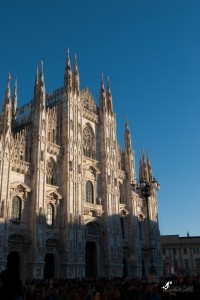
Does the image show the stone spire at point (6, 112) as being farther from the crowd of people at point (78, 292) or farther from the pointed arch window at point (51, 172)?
the crowd of people at point (78, 292)

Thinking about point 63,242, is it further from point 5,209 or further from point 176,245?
point 176,245

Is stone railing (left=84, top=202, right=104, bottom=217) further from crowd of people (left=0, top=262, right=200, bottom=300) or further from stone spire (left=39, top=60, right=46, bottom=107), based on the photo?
crowd of people (left=0, top=262, right=200, bottom=300)

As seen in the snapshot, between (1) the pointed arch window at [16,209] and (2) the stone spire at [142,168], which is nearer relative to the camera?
(1) the pointed arch window at [16,209]

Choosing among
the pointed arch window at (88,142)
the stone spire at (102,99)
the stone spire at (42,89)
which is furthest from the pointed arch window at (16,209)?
the stone spire at (102,99)

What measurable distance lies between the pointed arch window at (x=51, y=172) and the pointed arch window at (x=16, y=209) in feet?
14.5

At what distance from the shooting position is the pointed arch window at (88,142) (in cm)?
3991

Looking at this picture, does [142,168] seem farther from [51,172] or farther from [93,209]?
[51,172]

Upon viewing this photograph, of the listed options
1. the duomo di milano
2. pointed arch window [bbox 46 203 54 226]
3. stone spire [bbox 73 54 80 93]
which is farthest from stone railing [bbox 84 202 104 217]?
stone spire [bbox 73 54 80 93]

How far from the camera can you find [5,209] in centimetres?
2739

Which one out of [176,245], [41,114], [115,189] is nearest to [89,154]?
[115,189]

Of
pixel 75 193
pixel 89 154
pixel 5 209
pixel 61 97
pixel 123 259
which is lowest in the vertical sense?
pixel 123 259

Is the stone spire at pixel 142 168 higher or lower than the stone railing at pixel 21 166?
higher

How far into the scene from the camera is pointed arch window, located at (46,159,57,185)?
3366 centimetres

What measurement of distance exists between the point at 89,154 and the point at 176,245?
4449cm
